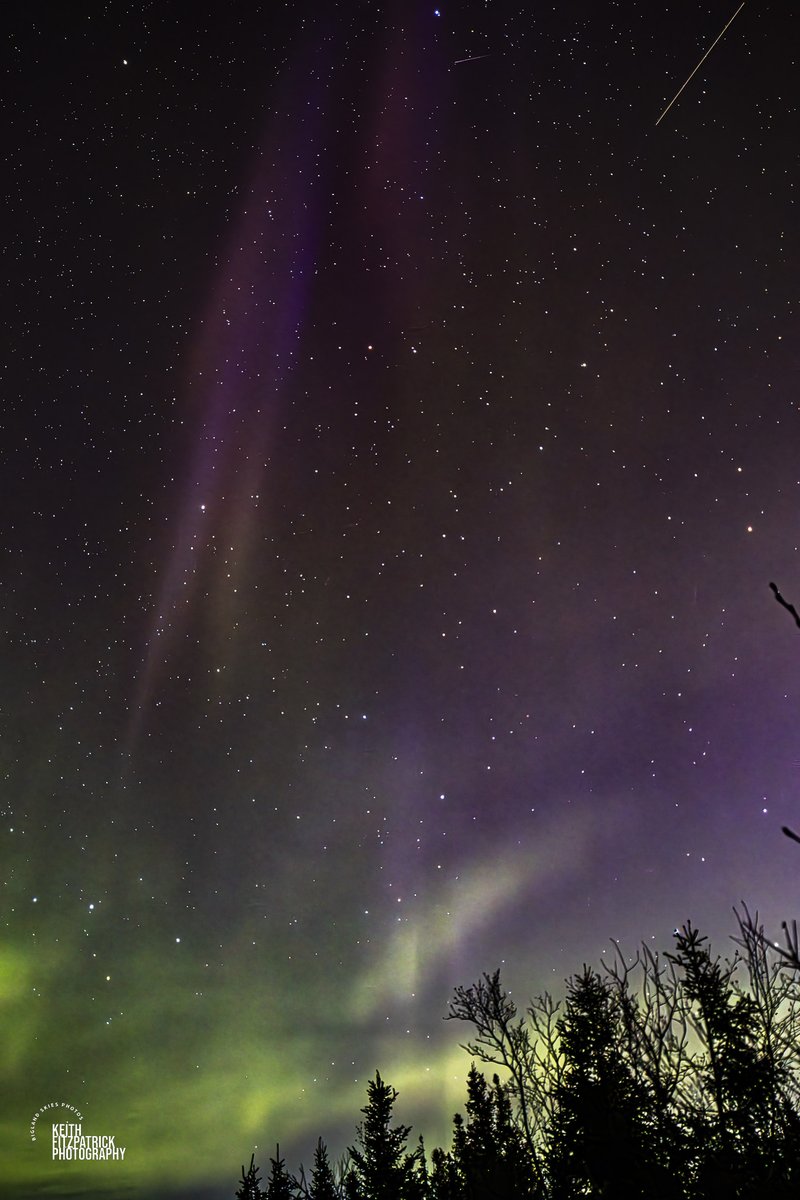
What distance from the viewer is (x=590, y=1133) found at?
1337 cm

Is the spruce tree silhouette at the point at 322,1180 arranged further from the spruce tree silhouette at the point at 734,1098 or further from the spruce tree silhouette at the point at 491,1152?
the spruce tree silhouette at the point at 734,1098

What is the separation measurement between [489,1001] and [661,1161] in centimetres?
707

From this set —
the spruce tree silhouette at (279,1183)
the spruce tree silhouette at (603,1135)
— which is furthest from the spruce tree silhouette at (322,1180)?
the spruce tree silhouette at (603,1135)

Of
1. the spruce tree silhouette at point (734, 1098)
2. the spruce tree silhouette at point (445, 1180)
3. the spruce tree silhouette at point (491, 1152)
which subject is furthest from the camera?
the spruce tree silhouette at point (445, 1180)

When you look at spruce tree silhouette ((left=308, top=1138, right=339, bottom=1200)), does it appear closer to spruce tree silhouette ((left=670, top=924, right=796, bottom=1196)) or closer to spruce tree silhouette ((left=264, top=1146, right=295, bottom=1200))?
spruce tree silhouette ((left=264, top=1146, right=295, bottom=1200))

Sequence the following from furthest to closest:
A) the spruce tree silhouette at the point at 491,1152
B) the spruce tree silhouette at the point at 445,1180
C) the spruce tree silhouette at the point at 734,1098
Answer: the spruce tree silhouette at the point at 445,1180 < the spruce tree silhouette at the point at 491,1152 < the spruce tree silhouette at the point at 734,1098

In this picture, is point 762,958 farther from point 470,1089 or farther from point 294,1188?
point 294,1188

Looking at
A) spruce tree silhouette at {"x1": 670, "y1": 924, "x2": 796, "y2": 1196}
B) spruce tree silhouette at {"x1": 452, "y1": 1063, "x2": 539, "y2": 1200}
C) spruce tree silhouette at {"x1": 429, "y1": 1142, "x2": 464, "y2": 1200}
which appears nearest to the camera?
spruce tree silhouette at {"x1": 670, "y1": 924, "x2": 796, "y2": 1196}

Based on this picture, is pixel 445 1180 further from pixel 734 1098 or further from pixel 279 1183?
pixel 734 1098

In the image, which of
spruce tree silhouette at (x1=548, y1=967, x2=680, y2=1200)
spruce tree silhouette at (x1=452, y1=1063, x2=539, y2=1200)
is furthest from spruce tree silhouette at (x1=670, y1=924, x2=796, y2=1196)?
spruce tree silhouette at (x1=452, y1=1063, x2=539, y2=1200)

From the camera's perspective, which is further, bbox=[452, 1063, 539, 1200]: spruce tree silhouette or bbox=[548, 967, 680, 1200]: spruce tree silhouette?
bbox=[452, 1063, 539, 1200]: spruce tree silhouette

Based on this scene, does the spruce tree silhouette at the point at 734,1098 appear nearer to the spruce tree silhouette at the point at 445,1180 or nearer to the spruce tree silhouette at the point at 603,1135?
Result: the spruce tree silhouette at the point at 603,1135

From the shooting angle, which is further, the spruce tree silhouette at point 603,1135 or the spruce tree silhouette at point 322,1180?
the spruce tree silhouette at point 322,1180

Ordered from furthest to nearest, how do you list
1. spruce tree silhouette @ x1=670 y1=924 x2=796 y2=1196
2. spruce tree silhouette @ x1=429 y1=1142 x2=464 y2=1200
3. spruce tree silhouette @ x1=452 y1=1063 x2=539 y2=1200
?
spruce tree silhouette @ x1=429 y1=1142 x2=464 y2=1200 → spruce tree silhouette @ x1=452 y1=1063 x2=539 y2=1200 → spruce tree silhouette @ x1=670 y1=924 x2=796 y2=1196
